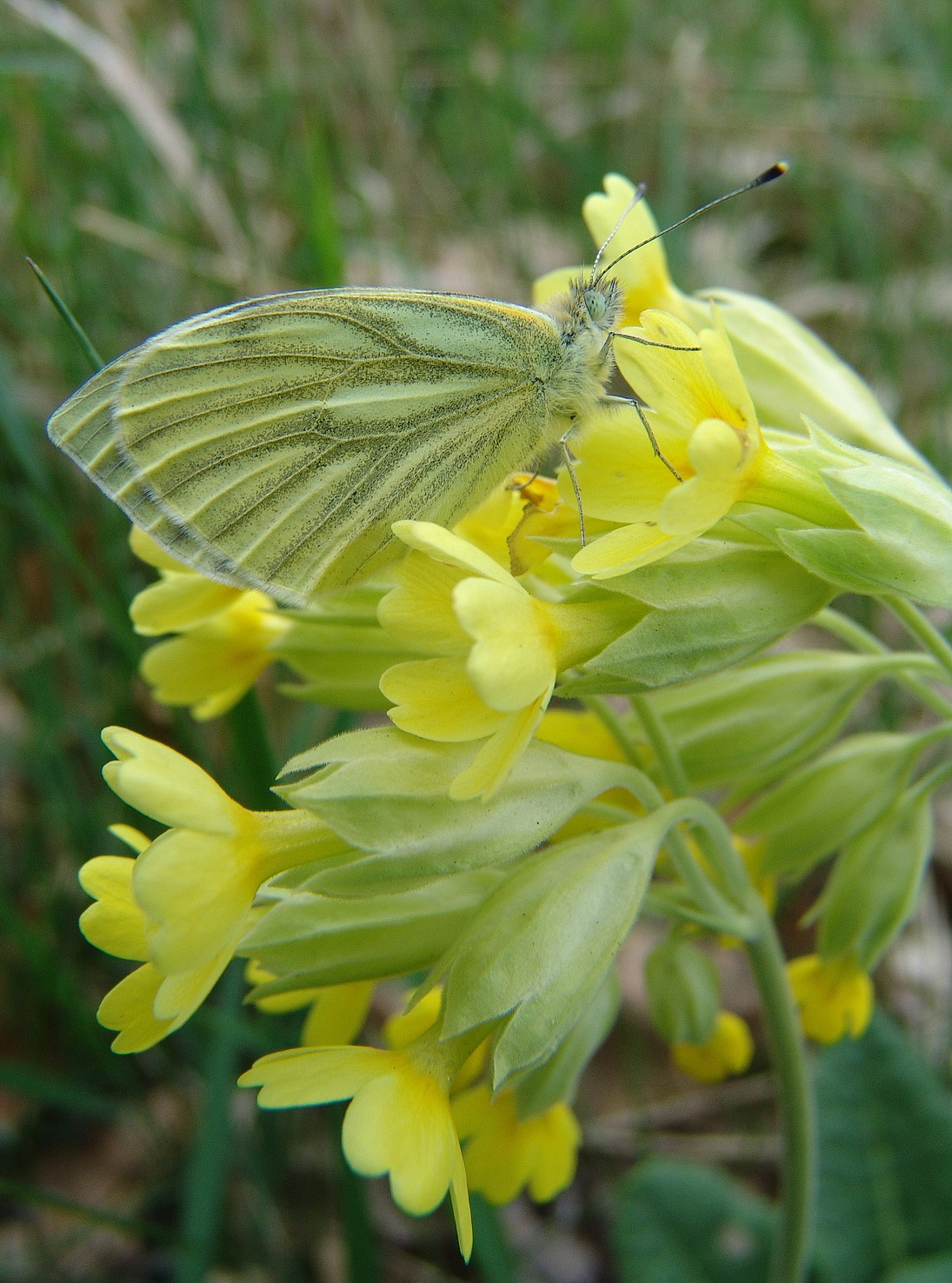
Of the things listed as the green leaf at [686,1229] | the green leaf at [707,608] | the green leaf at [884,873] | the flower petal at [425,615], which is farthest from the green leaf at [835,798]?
the green leaf at [686,1229]

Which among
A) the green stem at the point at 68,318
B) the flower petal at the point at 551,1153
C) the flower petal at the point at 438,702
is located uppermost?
the green stem at the point at 68,318

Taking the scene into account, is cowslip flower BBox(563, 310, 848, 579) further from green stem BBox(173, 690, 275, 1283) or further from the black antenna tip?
green stem BBox(173, 690, 275, 1283)

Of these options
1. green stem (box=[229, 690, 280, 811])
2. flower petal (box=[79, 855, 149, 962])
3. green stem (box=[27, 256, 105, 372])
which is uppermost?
green stem (box=[27, 256, 105, 372])

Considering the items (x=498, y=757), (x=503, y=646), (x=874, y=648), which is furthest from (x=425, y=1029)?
(x=874, y=648)

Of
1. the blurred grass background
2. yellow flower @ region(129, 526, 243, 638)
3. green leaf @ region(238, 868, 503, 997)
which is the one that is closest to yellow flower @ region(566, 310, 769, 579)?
green leaf @ region(238, 868, 503, 997)

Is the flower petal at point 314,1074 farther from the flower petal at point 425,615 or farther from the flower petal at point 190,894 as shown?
the flower petal at point 425,615

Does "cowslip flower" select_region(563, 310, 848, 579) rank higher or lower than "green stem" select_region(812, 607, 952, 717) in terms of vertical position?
higher

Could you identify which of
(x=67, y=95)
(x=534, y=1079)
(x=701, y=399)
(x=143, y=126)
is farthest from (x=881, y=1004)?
(x=67, y=95)
